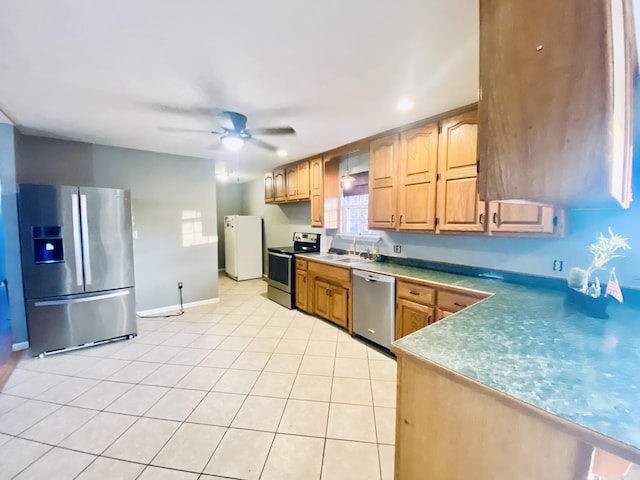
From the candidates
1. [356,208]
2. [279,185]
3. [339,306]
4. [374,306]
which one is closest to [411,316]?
[374,306]

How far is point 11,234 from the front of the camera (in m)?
2.91

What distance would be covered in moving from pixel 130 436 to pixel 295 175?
3.84m

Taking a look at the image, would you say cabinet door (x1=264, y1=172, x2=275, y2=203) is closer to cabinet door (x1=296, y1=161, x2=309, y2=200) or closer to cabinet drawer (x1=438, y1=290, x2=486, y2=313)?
cabinet door (x1=296, y1=161, x2=309, y2=200)

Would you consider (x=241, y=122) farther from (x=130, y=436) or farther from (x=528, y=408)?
(x=528, y=408)

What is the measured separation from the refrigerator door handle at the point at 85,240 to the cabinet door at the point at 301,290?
8.38 ft

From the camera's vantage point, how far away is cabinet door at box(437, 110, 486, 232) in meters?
2.35

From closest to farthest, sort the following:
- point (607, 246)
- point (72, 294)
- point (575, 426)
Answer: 1. point (575, 426)
2. point (607, 246)
3. point (72, 294)

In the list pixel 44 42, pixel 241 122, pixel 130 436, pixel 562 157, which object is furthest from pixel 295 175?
pixel 562 157

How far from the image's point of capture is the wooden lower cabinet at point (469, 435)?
0.71 meters

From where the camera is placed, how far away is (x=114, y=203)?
3.11 m

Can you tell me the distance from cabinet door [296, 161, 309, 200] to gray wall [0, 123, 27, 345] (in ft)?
11.1

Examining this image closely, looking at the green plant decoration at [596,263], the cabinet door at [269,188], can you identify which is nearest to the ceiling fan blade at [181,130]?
the cabinet door at [269,188]

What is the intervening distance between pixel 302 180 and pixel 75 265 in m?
3.12

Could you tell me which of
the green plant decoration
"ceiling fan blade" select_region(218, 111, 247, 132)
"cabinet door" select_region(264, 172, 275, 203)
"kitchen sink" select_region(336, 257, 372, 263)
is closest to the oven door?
"kitchen sink" select_region(336, 257, 372, 263)
